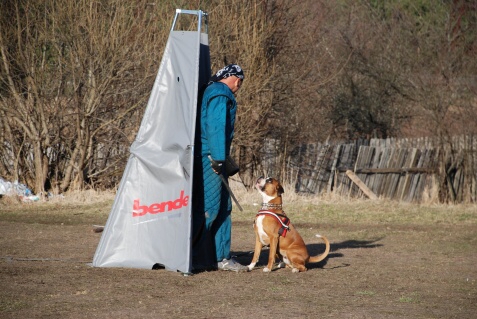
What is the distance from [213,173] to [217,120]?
602 millimetres

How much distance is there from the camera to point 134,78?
677 inches

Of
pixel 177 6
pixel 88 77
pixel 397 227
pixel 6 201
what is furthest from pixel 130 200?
pixel 177 6

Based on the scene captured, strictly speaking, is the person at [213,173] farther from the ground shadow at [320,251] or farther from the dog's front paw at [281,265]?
the ground shadow at [320,251]

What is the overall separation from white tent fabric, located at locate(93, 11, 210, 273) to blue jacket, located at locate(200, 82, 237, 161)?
0.69ft

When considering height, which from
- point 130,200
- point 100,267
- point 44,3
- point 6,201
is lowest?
point 6,201

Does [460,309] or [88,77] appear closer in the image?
[460,309]

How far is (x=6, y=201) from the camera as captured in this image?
15000mm

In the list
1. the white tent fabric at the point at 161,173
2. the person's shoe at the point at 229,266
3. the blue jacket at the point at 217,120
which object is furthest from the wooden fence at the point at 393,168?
the white tent fabric at the point at 161,173

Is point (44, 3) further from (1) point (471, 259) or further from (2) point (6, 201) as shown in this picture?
(1) point (471, 259)

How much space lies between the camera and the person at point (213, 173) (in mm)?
7668

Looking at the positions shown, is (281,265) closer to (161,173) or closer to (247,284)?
(247,284)

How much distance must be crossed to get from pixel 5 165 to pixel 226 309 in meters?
12.4

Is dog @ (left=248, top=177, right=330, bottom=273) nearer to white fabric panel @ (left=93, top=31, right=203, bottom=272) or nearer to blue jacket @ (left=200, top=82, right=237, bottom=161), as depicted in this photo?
blue jacket @ (left=200, top=82, right=237, bottom=161)

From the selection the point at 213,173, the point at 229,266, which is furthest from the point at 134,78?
the point at 229,266
